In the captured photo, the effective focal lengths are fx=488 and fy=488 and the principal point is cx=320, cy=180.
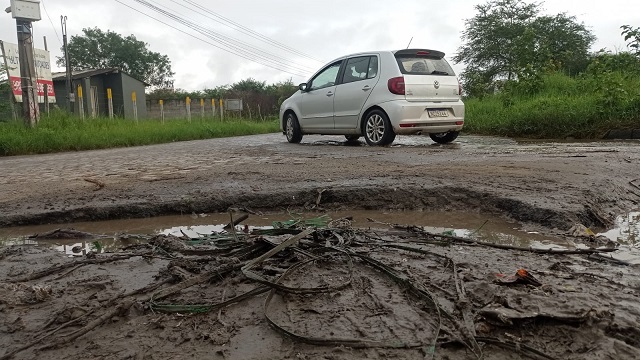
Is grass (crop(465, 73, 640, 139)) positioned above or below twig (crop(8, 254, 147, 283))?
above

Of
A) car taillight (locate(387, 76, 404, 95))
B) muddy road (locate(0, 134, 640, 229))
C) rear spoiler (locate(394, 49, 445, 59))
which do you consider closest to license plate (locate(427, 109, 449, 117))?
car taillight (locate(387, 76, 404, 95))

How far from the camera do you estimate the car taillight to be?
24.2ft

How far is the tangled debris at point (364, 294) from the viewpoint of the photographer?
1440mm

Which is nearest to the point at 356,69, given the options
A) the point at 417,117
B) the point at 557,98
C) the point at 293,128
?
the point at 417,117

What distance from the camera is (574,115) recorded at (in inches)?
370

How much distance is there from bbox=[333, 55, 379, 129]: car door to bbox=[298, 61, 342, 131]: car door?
215 millimetres

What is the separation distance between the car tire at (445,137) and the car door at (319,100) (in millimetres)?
1906

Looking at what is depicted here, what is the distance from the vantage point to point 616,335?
1421 mm

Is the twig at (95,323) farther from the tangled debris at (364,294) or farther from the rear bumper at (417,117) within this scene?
the rear bumper at (417,117)

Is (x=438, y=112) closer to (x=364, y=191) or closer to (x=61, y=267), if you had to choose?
(x=364, y=191)

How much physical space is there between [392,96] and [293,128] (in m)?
2.96

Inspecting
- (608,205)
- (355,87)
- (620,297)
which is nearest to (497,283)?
(620,297)

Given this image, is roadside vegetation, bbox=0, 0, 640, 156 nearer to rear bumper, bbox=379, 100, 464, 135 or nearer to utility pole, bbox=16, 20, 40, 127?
utility pole, bbox=16, 20, 40, 127

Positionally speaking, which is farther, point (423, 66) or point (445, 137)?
point (445, 137)
